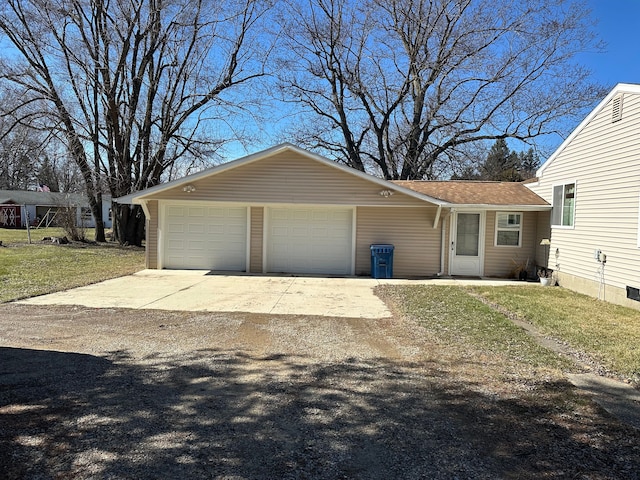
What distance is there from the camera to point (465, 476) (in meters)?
2.76

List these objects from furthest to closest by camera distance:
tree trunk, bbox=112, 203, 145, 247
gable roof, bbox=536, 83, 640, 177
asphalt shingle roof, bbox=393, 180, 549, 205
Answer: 1. tree trunk, bbox=112, 203, 145, 247
2. asphalt shingle roof, bbox=393, 180, 549, 205
3. gable roof, bbox=536, 83, 640, 177

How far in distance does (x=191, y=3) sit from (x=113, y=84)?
17.6 ft

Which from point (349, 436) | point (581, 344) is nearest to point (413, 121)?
point (581, 344)

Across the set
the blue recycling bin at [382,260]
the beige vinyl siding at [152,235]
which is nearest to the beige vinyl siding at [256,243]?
the beige vinyl siding at [152,235]

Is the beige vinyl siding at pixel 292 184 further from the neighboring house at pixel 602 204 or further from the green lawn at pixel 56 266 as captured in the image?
the green lawn at pixel 56 266

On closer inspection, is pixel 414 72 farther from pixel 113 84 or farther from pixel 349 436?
pixel 349 436

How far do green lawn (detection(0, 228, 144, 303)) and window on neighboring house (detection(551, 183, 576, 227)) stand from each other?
1221 cm

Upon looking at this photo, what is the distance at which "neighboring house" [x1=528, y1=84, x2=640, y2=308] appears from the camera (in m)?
8.59

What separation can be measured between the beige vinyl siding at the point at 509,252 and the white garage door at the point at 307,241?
4.26 m

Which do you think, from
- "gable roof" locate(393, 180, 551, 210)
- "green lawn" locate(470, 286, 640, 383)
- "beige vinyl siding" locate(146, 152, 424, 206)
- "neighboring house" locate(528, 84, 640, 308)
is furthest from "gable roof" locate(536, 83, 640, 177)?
"beige vinyl siding" locate(146, 152, 424, 206)

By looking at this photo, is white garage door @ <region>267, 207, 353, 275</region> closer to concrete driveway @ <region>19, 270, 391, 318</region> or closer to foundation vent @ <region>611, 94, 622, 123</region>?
concrete driveway @ <region>19, 270, 391, 318</region>

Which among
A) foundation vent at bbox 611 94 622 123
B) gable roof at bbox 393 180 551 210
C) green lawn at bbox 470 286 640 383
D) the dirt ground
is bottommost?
the dirt ground

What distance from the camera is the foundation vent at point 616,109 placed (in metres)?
9.05

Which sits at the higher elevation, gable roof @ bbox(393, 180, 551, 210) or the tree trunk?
gable roof @ bbox(393, 180, 551, 210)
